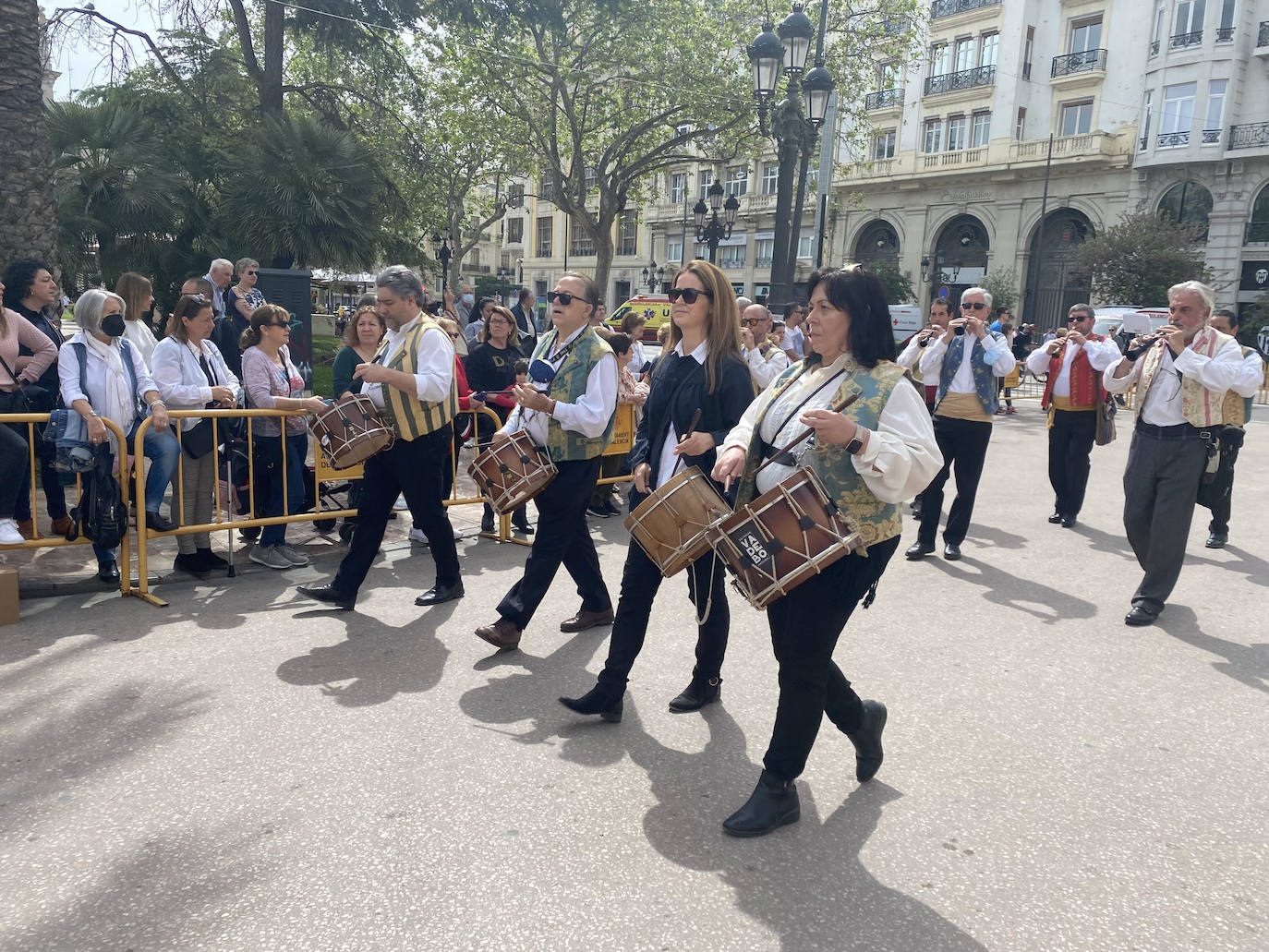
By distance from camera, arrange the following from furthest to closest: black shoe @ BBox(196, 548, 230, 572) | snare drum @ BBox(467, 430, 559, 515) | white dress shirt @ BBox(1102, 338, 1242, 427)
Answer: black shoe @ BBox(196, 548, 230, 572) → white dress shirt @ BBox(1102, 338, 1242, 427) → snare drum @ BBox(467, 430, 559, 515)

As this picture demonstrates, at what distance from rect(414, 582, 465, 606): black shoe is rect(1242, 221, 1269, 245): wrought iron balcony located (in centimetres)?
3710

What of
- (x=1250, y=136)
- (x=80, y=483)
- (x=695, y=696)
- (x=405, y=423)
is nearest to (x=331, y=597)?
(x=405, y=423)

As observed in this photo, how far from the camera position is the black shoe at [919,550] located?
7.12 metres

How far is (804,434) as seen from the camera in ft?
10.1

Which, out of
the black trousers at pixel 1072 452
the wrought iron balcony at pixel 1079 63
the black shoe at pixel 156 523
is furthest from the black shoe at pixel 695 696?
the wrought iron balcony at pixel 1079 63

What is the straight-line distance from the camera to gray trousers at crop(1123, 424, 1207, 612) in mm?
5629

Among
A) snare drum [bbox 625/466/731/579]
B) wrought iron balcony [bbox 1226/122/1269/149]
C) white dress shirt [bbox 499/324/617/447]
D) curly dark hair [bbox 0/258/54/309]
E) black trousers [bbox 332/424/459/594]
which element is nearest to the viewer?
snare drum [bbox 625/466/731/579]

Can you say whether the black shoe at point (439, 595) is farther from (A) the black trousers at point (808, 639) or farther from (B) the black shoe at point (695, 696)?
(A) the black trousers at point (808, 639)

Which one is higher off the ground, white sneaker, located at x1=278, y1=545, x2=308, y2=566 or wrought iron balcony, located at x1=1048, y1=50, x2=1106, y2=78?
wrought iron balcony, located at x1=1048, y1=50, x2=1106, y2=78

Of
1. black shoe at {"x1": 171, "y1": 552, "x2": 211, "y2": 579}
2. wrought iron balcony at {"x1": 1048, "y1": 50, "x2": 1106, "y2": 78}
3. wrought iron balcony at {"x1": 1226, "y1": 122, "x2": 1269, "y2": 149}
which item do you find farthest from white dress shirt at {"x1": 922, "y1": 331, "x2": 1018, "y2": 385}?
wrought iron balcony at {"x1": 1048, "y1": 50, "x2": 1106, "y2": 78}

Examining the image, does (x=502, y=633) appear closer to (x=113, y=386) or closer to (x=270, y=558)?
(x=270, y=558)

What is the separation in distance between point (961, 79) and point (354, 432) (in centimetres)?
4218

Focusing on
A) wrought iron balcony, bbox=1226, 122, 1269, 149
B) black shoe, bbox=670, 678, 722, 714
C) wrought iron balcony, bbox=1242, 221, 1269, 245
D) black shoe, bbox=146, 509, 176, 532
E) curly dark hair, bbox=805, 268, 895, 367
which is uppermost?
wrought iron balcony, bbox=1226, 122, 1269, 149

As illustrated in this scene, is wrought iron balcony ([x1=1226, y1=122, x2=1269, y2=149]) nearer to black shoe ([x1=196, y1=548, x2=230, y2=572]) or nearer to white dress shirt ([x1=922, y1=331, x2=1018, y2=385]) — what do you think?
white dress shirt ([x1=922, y1=331, x2=1018, y2=385])
